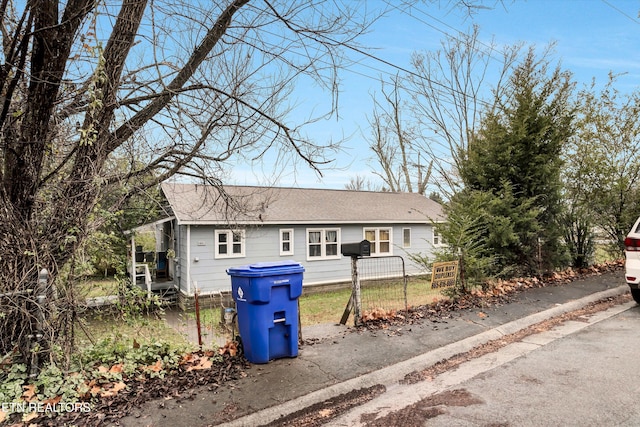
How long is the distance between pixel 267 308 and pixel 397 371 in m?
1.58

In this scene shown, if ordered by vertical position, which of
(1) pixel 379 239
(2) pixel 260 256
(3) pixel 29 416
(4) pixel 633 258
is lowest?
(3) pixel 29 416

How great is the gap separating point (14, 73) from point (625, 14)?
39.7 ft

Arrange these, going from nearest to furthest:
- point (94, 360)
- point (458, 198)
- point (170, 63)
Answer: point (94, 360) → point (170, 63) → point (458, 198)

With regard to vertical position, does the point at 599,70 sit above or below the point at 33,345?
above

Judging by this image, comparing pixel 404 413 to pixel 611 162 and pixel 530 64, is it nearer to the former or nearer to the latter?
pixel 530 64

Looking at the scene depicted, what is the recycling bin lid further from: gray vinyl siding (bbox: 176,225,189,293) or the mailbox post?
gray vinyl siding (bbox: 176,225,189,293)

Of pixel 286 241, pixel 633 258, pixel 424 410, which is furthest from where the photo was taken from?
pixel 286 241

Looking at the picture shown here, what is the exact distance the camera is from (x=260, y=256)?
15398 millimetres

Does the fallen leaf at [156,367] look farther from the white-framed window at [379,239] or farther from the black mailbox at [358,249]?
the white-framed window at [379,239]

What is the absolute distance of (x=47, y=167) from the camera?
3.81 meters

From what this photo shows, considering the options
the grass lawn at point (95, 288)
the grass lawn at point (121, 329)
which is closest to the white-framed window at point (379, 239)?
the grass lawn at point (121, 329)

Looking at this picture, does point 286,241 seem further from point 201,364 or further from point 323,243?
point 201,364

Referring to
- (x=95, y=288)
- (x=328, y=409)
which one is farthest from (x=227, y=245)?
(x=328, y=409)

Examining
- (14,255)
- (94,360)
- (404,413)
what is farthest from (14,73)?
(404,413)
